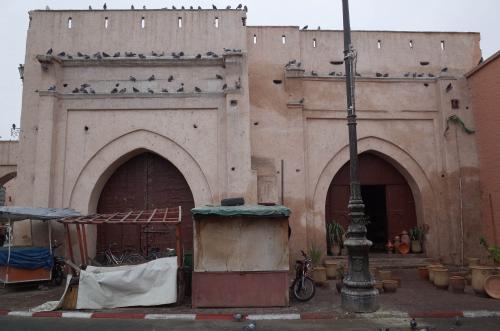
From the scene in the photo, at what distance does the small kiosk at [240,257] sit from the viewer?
353 inches

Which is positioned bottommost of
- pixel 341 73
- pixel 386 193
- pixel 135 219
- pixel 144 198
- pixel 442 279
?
pixel 442 279

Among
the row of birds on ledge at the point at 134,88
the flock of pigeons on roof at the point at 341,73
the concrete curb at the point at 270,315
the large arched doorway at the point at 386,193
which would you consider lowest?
the concrete curb at the point at 270,315

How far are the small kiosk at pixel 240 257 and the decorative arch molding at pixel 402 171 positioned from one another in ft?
13.7

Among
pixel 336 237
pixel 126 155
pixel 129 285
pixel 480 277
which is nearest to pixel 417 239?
pixel 336 237

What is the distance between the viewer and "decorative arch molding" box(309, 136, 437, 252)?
43.8 ft

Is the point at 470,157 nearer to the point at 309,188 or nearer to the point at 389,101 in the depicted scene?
the point at 389,101

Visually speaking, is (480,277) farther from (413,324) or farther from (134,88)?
(134,88)

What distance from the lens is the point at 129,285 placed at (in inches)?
353

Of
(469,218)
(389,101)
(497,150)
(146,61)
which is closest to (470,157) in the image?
(497,150)

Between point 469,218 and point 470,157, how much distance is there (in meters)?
1.92

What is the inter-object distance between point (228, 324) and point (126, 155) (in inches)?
265

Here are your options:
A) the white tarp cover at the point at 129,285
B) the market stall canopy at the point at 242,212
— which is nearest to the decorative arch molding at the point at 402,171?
the market stall canopy at the point at 242,212

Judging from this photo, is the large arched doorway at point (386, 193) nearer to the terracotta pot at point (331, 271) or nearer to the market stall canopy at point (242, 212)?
the terracotta pot at point (331, 271)

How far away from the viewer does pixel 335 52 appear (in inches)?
563
